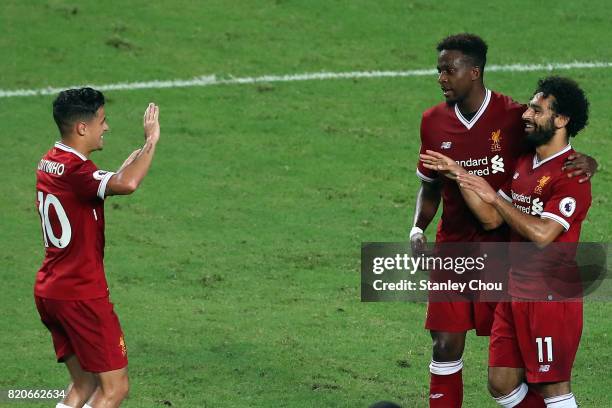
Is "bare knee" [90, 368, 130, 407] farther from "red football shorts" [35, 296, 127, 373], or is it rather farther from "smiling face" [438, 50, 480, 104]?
"smiling face" [438, 50, 480, 104]

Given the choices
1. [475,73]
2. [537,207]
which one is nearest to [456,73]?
[475,73]

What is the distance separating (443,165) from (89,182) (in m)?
2.11

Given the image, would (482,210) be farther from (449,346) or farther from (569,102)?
(449,346)

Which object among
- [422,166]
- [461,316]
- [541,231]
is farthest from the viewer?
[422,166]

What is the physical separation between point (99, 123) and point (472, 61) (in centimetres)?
245

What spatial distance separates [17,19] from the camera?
1792 centimetres

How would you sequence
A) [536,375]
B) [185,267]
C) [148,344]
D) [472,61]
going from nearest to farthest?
1. [536,375]
2. [472,61]
3. [148,344]
4. [185,267]

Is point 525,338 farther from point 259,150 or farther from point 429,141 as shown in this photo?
point 259,150

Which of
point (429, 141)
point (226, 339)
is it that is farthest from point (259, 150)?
point (429, 141)

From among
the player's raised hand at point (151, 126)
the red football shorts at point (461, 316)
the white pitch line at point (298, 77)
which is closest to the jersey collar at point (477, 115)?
the red football shorts at point (461, 316)

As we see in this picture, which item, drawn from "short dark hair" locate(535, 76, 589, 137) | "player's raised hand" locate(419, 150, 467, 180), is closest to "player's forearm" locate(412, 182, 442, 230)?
"player's raised hand" locate(419, 150, 467, 180)

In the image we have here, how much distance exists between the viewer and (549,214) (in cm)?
796

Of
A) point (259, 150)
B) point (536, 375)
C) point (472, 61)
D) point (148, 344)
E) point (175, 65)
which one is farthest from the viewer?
point (175, 65)

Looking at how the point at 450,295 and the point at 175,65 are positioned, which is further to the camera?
the point at 175,65
